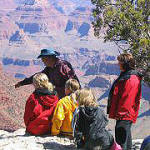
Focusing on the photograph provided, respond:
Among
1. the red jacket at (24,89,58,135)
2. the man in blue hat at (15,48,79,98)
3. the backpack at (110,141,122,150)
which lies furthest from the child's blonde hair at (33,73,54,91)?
the backpack at (110,141,122,150)

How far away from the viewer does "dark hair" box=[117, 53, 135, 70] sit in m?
7.43

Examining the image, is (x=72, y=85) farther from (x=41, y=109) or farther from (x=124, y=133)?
(x=124, y=133)

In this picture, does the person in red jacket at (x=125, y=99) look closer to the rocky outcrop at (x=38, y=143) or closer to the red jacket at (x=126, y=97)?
the red jacket at (x=126, y=97)

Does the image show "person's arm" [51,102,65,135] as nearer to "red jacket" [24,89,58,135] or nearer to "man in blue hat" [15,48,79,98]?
"red jacket" [24,89,58,135]

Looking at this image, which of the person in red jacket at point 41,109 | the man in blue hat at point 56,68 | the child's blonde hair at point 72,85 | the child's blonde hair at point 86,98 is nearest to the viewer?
the child's blonde hair at point 86,98

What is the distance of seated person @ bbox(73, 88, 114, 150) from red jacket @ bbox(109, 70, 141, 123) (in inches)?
14.1

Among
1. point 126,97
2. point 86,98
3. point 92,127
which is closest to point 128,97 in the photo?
point 126,97

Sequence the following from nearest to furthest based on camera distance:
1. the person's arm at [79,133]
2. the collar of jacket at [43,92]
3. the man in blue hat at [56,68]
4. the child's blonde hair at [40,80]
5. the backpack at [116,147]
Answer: the backpack at [116,147], the person's arm at [79,133], the child's blonde hair at [40,80], the collar of jacket at [43,92], the man in blue hat at [56,68]

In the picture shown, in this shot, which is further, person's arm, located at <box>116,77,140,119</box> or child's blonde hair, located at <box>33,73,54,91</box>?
child's blonde hair, located at <box>33,73,54,91</box>

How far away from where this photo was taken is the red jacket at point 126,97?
7293mm

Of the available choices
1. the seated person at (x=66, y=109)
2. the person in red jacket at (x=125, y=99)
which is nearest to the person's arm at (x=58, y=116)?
the seated person at (x=66, y=109)

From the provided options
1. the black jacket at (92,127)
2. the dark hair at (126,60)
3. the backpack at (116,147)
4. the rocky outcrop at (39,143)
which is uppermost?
the dark hair at (126,60)

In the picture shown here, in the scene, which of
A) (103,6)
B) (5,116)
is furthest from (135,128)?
(103,6)

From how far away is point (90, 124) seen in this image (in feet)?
24.2
